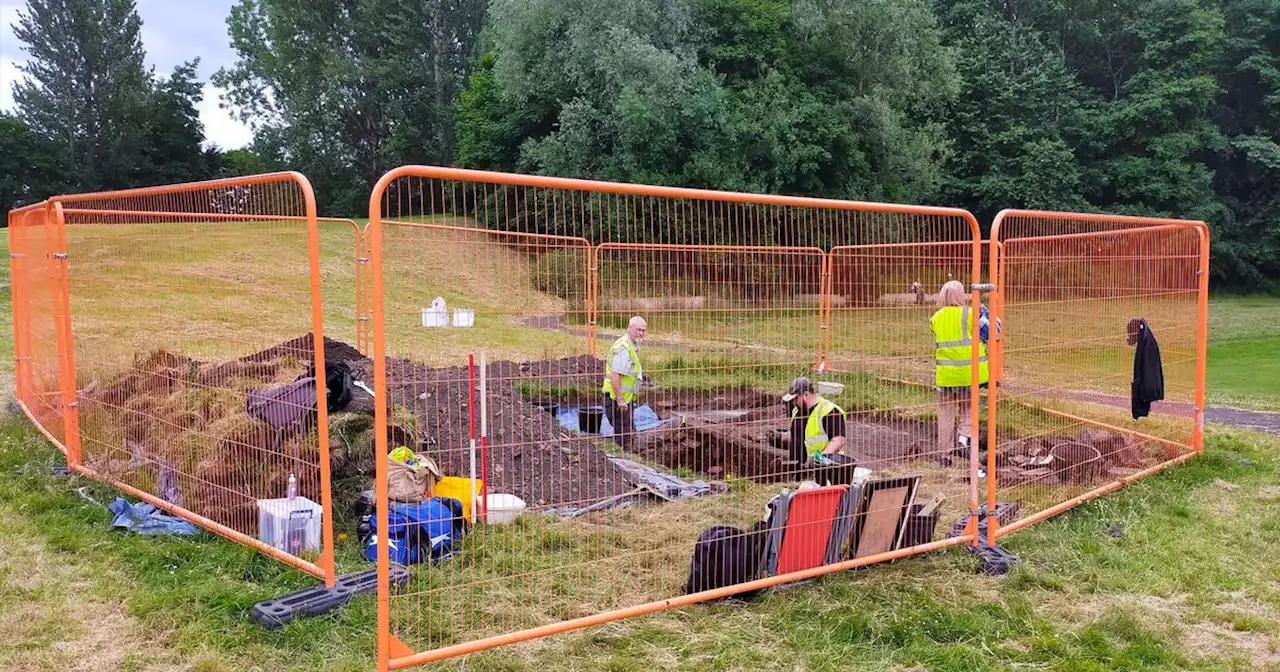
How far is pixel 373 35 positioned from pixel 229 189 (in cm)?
4512

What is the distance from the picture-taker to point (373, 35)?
45438 millimetres

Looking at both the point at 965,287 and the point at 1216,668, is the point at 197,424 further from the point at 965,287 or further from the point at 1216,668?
the point at 1216,668

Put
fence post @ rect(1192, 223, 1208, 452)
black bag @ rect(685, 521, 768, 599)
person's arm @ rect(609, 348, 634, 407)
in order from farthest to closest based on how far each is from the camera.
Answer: fence post @ rect(1192, 223, 1208, 452), person's arm @ rect(609, 348, 634, 407), black bag @ rect(685, 521, 768, 599)

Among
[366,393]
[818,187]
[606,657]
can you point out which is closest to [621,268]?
[366,393]

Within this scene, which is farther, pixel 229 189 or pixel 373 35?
pixel 373 35

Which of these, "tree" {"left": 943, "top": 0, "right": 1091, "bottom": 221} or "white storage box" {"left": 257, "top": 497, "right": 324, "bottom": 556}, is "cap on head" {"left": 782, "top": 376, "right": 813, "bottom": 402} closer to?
"white storage box" {"left": 257, "top": 497, "right": 324, "bottom": 556}

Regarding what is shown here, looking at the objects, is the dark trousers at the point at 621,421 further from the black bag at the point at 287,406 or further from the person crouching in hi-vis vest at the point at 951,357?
the black bag at the point at 287,406

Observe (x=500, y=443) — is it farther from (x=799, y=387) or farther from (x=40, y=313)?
(x=40, y=313)

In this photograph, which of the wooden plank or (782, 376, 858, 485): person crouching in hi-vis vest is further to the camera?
(782, 376, 858, 485): person crouching in hi-vis vest

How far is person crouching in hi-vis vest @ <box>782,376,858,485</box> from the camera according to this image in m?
5.95

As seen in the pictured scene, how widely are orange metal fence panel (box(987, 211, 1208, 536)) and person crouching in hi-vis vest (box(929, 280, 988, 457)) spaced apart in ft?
1.25

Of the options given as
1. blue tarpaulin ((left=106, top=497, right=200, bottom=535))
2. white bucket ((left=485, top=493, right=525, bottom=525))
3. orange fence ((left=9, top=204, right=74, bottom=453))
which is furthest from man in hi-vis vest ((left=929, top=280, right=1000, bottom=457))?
orange fence ((left=9, top=204, right=74, bottom=453))

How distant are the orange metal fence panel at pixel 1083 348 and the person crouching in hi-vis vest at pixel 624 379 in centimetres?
288

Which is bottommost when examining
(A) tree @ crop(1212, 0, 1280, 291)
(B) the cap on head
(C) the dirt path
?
(C) the dirt path
